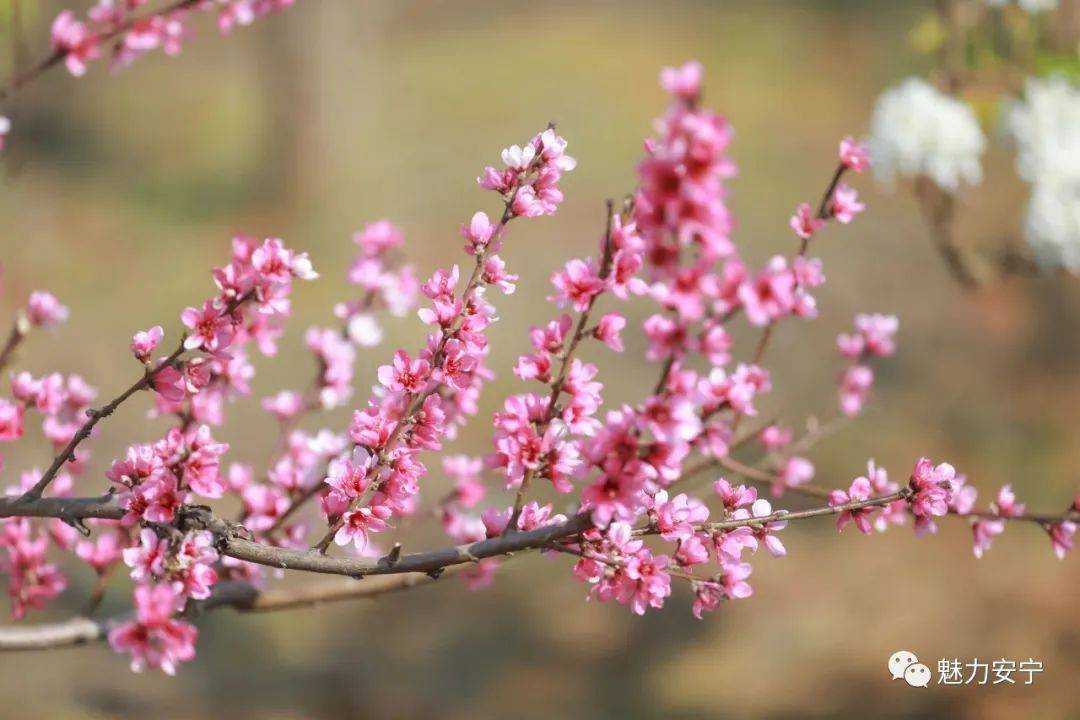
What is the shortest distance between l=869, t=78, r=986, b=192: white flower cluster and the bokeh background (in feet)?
3.93

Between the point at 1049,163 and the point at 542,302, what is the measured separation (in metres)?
5.69

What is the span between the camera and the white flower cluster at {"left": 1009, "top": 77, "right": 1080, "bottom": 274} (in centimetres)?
299

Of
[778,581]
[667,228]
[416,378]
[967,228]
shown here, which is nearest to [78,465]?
[416,378]

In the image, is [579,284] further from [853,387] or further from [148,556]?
[853,387]

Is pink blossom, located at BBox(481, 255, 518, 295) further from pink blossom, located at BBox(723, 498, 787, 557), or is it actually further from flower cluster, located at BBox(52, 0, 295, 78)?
flower cluster, located at BBox(52, 0, 295, 78)

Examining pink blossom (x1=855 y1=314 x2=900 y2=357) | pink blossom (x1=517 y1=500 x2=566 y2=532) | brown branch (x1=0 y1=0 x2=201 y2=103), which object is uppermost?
brown branch (x1=0 y1=0 x2=201 y2=103)

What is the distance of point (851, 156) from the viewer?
1475mm

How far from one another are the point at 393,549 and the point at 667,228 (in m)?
0.64

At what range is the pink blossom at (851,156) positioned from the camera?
1.47 metres

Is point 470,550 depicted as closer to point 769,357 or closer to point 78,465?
point 78,465

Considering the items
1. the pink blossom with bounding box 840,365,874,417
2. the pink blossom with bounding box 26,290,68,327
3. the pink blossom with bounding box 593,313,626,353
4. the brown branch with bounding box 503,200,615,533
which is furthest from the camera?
the pink blossom with bounding box 840,365,874,417

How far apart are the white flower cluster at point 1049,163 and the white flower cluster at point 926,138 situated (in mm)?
138

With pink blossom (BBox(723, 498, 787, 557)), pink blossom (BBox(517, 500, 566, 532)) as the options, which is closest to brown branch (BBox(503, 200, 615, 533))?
pink blossom (BBox(517, 500, 566, 532))

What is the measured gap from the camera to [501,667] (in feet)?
18.1
